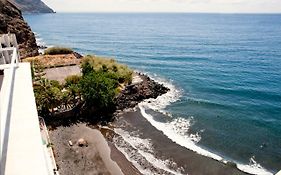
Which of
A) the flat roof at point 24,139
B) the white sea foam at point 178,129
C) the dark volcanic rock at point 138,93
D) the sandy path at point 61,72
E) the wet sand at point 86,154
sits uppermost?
the flat roof at point 24,139

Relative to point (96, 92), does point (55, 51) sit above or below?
below

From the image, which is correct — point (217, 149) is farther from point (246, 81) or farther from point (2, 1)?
point (2, 1)

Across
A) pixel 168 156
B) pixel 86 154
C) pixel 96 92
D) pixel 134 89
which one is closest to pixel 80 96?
pixel 96 92

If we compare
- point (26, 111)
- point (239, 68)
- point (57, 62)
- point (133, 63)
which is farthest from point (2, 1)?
point (26, 111)

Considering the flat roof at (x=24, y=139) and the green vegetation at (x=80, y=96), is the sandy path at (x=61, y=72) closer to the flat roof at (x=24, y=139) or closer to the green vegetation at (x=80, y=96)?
the green vegetation at (x=80, y=96)

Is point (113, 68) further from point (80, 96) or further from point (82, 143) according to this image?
point (82, 143)

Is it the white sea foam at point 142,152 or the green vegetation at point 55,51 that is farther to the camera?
the green vegetation at point 55,51

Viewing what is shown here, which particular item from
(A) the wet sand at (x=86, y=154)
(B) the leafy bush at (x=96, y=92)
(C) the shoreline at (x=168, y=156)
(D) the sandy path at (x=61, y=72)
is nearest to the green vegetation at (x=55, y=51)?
(D) the sandy path at (x=61, y=72)
